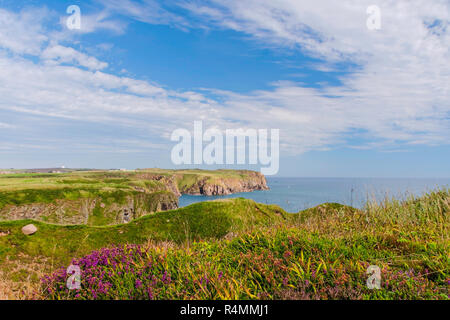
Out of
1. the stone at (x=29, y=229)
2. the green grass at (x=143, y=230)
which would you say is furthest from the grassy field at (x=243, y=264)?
the stone at (x=29, y=229)

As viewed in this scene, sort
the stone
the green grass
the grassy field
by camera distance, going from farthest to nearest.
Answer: the stone, the green grass, the grassy field

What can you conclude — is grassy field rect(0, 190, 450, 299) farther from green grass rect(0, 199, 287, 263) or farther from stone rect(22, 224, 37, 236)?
stone rect(22, 224, 37, 236)

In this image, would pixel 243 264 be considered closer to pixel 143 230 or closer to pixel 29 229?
pixel 143 230

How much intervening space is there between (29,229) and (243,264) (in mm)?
7184

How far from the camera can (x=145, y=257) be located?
17.4 feet

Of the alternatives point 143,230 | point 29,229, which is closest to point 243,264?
point 143,230

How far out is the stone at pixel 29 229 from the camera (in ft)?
26.1

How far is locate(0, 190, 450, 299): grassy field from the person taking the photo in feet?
12.8

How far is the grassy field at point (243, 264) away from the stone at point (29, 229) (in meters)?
0.19

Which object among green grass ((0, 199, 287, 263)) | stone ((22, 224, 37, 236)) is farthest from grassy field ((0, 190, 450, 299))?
stone ((22, 224, 37, 236))

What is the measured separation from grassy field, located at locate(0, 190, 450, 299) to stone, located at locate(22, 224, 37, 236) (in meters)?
0.19

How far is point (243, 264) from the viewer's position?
5.13 m
